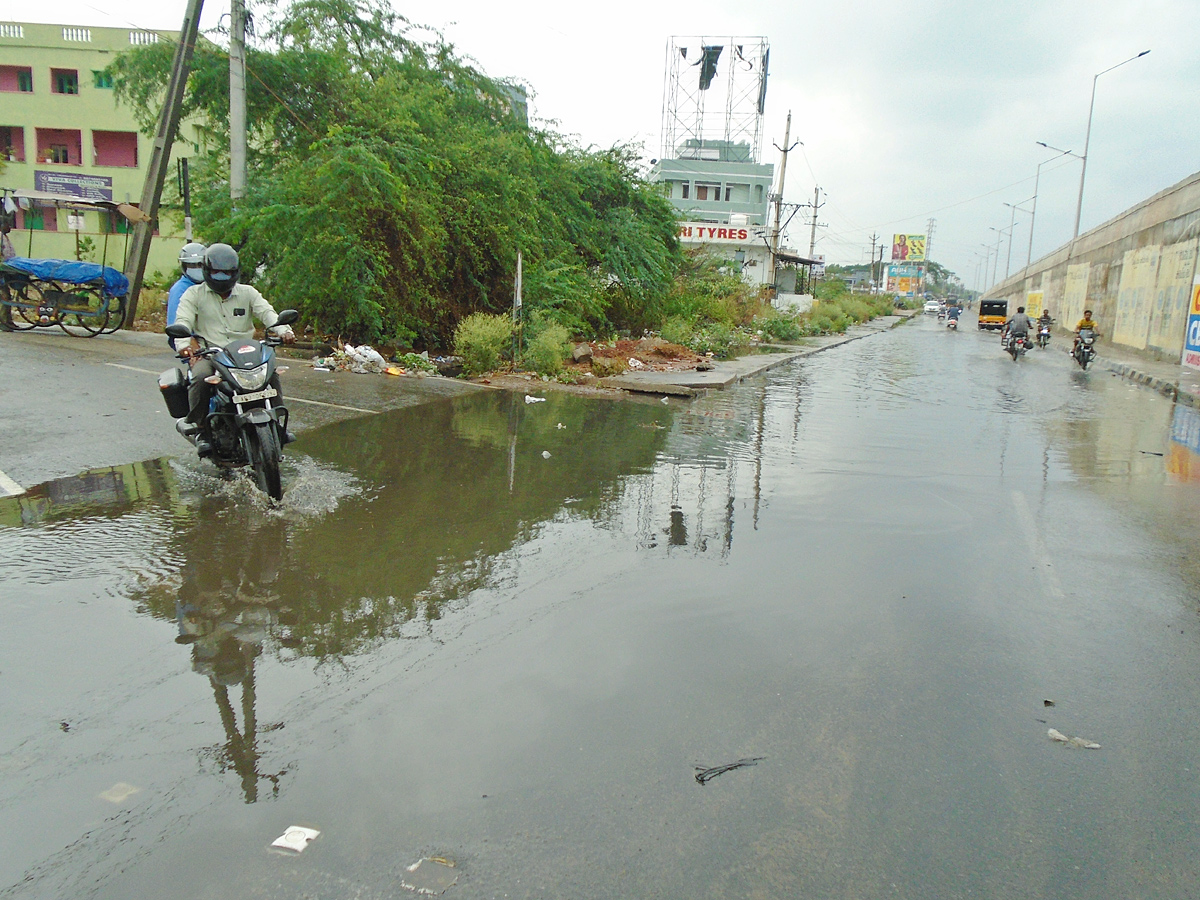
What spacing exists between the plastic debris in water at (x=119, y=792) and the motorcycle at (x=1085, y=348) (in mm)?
27425

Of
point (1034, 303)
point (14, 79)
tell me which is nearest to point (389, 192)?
point (14, 79)

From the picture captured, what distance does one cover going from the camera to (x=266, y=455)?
20.5ft

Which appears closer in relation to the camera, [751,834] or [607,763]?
[751,834]

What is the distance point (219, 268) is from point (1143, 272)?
33.6m

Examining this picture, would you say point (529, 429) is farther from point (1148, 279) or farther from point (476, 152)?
point (1148, 279)

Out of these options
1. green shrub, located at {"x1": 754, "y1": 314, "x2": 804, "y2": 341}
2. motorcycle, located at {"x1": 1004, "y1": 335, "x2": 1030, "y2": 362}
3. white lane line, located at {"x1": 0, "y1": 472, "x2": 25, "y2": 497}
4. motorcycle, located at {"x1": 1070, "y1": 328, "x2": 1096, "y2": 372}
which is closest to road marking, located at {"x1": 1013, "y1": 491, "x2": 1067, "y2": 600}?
white lane line, located at {"x1": 0, "y1": 472, "x2": 25, "y2": 497}

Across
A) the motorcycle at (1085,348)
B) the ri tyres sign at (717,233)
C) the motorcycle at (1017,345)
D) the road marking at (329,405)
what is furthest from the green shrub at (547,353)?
the ri tyres sign at (717,233)

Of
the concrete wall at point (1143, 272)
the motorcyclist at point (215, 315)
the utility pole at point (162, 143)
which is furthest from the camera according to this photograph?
the concrete wall at point (1143, 272)

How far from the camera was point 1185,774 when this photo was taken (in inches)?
130

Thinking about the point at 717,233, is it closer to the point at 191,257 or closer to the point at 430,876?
the point at 191,257

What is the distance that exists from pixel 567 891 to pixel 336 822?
807mm

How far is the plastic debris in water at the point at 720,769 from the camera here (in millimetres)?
3146

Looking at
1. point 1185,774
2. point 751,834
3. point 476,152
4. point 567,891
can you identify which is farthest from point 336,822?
point 476,152

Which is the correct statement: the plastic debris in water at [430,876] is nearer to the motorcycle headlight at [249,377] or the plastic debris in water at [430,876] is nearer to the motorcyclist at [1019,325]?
the motorcycle headlight at [249,377]
